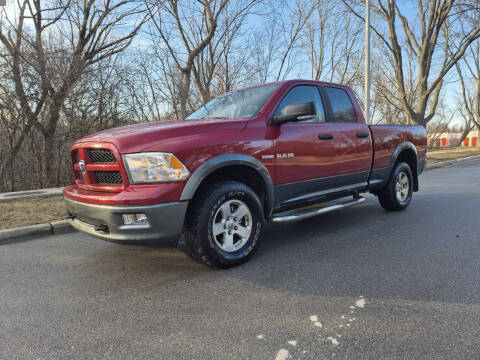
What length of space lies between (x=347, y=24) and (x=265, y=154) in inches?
689

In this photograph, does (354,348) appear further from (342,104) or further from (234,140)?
(342,104)

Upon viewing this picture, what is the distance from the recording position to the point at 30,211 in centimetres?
580

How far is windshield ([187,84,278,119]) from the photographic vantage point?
3939 mm

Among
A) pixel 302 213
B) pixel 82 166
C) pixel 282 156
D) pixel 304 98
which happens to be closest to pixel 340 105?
pixel 304 98

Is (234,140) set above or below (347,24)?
below

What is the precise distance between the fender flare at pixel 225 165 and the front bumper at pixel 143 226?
0.14m

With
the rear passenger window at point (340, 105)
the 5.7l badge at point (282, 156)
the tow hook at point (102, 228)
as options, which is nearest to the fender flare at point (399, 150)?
the rear passenger window at point (340, 105)

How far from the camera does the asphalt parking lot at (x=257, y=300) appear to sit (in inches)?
82.3

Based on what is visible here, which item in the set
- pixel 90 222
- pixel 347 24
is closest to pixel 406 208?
pixel 90 222

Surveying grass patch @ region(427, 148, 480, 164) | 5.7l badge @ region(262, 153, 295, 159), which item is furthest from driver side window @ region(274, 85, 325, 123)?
grass patch @ region(427, 148, 480, 164)

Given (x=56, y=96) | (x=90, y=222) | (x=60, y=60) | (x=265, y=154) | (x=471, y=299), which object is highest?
(x=60, y=60)

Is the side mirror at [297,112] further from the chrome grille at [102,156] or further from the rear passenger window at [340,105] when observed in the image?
the chrome grille at [102,156]

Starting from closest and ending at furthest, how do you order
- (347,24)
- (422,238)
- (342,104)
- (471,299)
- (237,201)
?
(471,299), (237,201), (422,238), (342,104), (347,24)

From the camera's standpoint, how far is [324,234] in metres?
4.53
